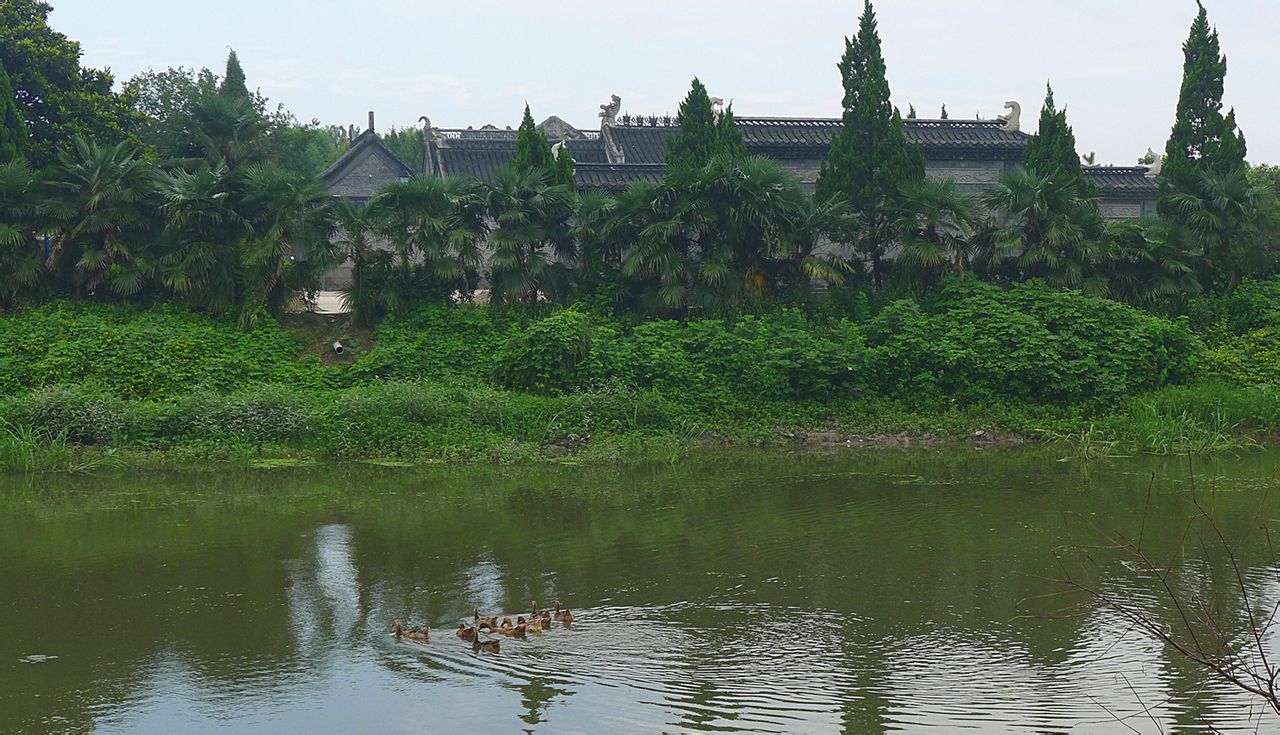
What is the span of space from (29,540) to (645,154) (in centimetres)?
1913

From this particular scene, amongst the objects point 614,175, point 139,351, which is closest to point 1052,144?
point 614,175

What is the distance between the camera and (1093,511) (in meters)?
12.1

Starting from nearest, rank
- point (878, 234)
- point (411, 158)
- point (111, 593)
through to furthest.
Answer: point (111, 593) < point (878, 234) < point (411, 158)

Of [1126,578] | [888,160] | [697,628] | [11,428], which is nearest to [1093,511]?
[1126,578]

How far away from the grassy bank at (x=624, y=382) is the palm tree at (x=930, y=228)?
1.92 ft

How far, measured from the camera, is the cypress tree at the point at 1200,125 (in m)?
20.8

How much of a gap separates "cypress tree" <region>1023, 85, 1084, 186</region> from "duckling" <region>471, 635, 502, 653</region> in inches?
612

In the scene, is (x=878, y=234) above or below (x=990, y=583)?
above

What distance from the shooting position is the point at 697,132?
816 inches

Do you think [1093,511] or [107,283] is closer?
[1093,511]

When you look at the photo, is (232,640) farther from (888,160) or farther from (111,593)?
(888,160)

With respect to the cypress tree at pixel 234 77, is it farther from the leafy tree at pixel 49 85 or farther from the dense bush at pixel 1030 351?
the dense bush at pixel 1030 351

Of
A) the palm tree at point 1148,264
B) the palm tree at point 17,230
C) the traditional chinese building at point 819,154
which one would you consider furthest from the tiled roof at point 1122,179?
the palm tree at point 17,230

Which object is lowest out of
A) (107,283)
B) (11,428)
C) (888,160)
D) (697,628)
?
(697,628)
